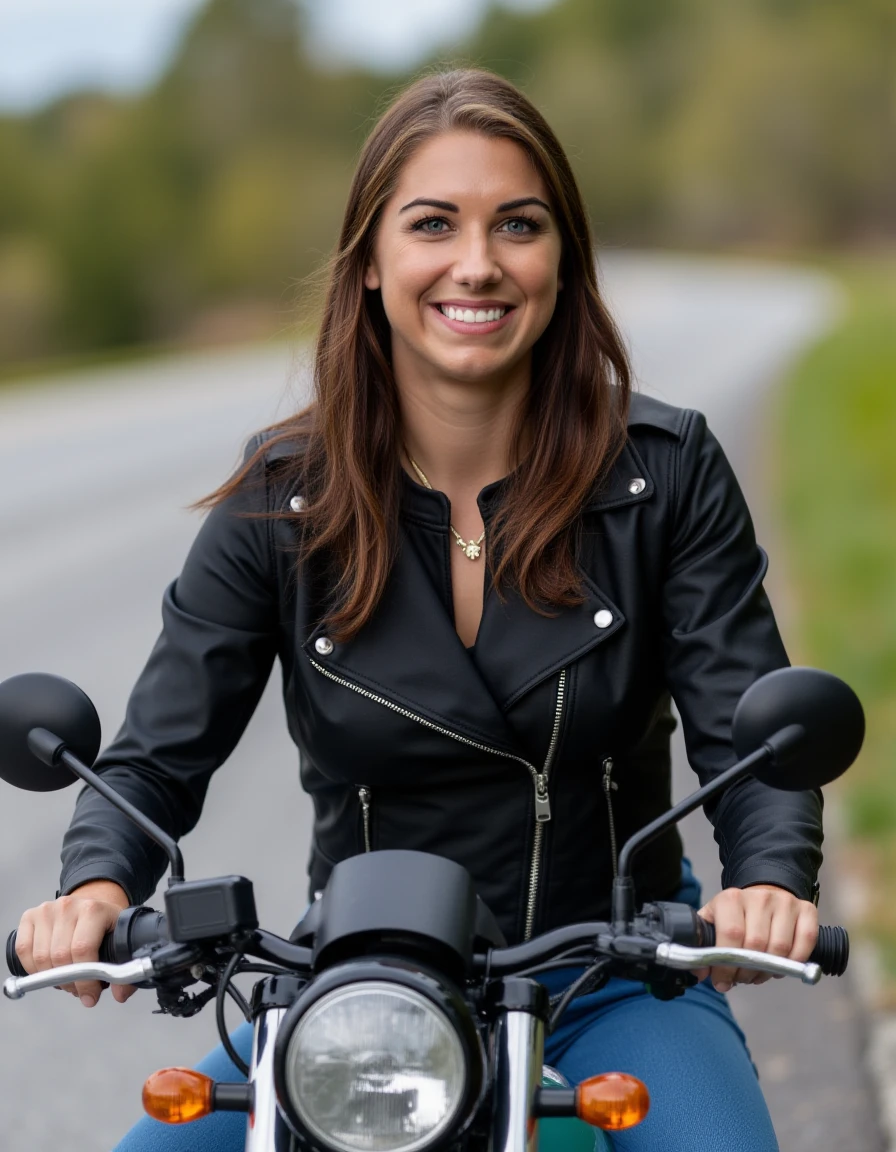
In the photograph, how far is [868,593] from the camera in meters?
8.08

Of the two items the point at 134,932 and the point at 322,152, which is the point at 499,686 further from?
the point at 322,152

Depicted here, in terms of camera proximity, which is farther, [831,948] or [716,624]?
[716,624]

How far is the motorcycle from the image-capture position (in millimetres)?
1366

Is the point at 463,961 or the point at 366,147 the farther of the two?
the point at 366,147

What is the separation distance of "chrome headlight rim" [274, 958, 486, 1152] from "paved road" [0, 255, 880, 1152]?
62.5 inches

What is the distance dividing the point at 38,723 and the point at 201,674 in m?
0.49

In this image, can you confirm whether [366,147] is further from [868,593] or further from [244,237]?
[244,237]

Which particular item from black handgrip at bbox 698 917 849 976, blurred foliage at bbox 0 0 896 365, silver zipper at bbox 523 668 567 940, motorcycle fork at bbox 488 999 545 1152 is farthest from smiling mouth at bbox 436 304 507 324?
motorcycle fork at bbox 488 999 545 1152

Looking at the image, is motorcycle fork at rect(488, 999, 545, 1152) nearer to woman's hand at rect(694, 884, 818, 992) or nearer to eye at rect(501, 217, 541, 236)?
woman's hand at rect(694, 884, 818, 992)

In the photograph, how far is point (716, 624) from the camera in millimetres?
2203

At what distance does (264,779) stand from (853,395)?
1227 cm

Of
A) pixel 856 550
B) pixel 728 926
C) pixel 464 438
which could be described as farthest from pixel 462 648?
pixel 856 550

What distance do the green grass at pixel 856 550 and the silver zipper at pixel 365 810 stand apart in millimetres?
2164

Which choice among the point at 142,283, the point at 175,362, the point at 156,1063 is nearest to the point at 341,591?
the point at 156,1063
